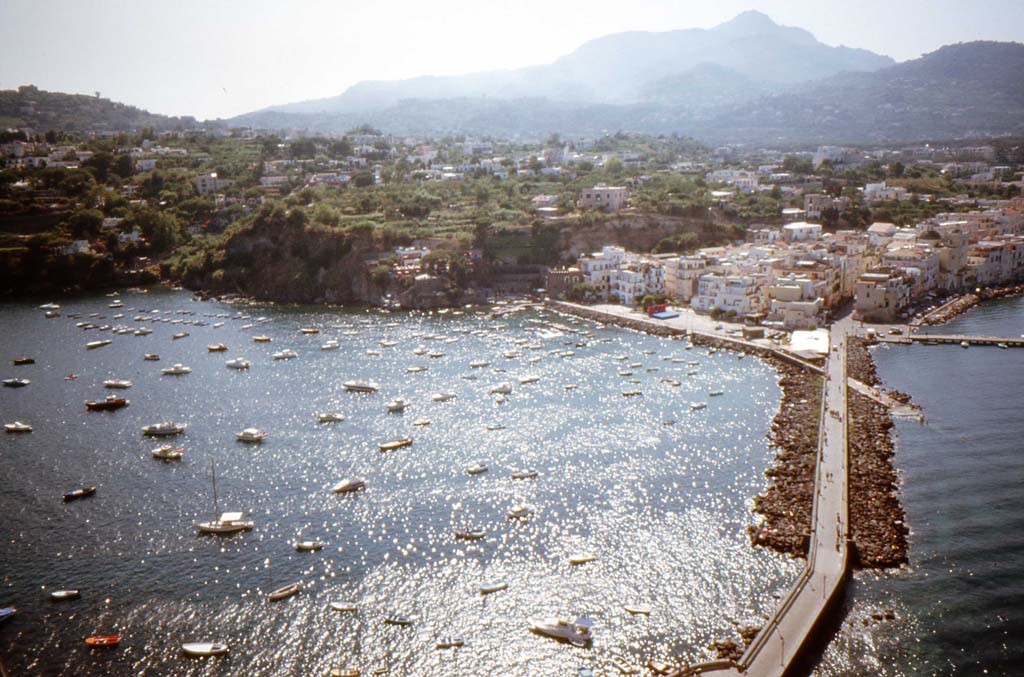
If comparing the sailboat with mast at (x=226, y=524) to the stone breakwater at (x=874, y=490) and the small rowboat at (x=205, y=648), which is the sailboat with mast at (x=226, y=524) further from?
the stone breakwater at (x=874, y=490)

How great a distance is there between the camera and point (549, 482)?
891 inches

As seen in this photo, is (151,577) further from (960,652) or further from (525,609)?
(960,652)

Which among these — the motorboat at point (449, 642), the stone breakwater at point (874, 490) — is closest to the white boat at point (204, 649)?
the motorboat at point (449, 642)

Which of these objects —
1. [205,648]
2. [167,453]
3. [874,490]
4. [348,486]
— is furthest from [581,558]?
[167,453]

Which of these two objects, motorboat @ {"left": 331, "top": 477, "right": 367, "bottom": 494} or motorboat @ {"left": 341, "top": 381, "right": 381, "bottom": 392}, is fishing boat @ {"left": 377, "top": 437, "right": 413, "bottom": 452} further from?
motorboat @ {"left": 341, "top": 381, "right": 381, "bottom": 392}

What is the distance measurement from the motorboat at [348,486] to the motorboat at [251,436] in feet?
17.0

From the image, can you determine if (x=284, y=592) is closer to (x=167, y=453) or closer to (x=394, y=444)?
(x=394, y=444)

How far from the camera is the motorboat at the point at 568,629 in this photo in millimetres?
15359

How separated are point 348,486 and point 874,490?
50.0 ft

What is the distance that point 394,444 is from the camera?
25.4 m

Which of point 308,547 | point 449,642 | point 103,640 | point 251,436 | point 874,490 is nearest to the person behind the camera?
point 449,642

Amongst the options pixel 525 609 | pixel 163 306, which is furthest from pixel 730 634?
pixel 163 306

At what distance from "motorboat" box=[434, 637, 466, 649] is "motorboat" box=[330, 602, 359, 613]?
2.26m

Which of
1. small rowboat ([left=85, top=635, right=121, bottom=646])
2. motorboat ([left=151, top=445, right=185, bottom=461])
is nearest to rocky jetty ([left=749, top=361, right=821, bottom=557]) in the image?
small rowboat ([left=85, top=635, right=121, bottom=646])
